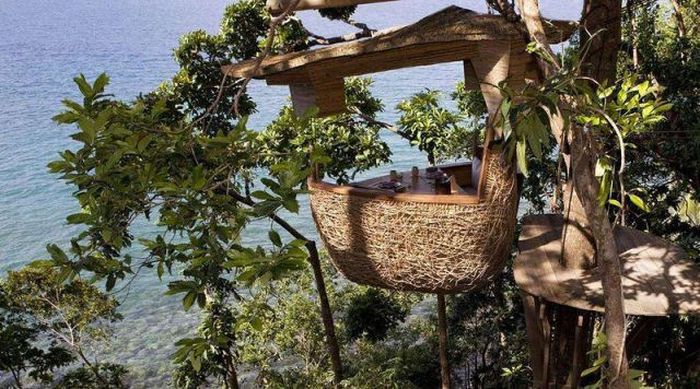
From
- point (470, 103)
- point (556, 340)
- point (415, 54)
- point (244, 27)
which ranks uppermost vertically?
point (244, 27)

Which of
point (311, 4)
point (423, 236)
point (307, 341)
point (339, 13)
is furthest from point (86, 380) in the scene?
point (311, 4)

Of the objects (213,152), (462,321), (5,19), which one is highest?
(5,19)

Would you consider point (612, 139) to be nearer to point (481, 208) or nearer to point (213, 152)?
point (481, 208)

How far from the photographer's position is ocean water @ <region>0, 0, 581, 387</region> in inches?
474

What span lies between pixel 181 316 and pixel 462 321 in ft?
22.3

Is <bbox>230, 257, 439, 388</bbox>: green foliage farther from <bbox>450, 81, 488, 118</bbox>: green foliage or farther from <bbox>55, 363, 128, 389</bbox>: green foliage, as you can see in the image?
<bbox>450, 81, 488, 118</bbox>: green foliage

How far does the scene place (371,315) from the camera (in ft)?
20.4

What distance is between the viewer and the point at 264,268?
62.4 inches

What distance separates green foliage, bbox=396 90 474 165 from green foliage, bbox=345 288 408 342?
6.96 ft

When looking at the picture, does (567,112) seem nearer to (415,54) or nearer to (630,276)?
(415,54)

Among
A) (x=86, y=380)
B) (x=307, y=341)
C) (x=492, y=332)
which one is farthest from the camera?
(x=307, y=341)

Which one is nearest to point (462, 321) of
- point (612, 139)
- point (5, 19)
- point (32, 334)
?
point (612, 139)

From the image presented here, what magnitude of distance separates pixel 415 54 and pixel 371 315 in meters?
3.97

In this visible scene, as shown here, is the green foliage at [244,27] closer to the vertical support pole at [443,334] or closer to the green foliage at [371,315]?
the vertical support pole at [443,334]
